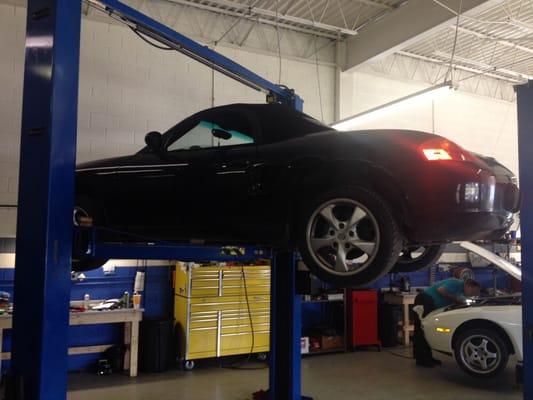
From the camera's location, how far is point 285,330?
441cm

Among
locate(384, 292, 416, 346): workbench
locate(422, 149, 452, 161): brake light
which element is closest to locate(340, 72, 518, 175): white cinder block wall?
locate(384, 292, 416, 346): workbench

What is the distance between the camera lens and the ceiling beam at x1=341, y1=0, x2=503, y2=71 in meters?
6.75

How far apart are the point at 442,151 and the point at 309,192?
27.5 inches

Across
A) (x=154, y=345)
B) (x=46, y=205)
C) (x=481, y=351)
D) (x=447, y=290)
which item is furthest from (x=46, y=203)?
(x=447, y=290)

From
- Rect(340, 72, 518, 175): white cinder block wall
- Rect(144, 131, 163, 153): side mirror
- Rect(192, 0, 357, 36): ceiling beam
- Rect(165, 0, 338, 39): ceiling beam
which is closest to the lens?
Rect(144, 131, 163, 153): side mirror

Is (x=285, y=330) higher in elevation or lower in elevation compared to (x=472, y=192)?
lower

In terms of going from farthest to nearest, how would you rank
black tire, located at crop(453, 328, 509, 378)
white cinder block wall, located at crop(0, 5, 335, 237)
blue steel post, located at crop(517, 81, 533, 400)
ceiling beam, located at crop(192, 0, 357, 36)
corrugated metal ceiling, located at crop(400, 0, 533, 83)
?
corrugated metal ceiling, located at crop(400, 0, 533, 83) < ceiling beam, located at crop(192, 0, 357, 36) < white cinder block wall, located at crop(0, 5, 335, 237) < black tire, located at crop(453, 328, 509, 378) < blue steel post, located at crop(517, 81, 533, 400)

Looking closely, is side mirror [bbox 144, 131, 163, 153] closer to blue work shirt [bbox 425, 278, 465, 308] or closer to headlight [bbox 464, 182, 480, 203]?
headlight [bbox 464, 182, 480, 203]

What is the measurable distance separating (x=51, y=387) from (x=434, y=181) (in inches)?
76.6

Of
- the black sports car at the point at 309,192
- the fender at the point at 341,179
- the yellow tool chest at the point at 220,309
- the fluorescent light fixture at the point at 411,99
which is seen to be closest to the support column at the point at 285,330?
the black sports car at the point at 309,192

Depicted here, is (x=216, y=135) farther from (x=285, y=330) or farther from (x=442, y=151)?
(x=285, y=330)

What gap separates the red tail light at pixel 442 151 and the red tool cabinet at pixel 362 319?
5.97m

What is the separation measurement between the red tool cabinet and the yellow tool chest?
163 centimetres

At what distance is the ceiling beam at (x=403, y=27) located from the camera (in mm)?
6746
